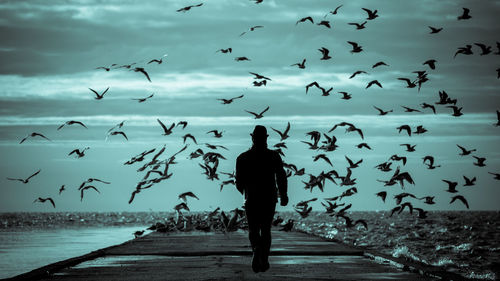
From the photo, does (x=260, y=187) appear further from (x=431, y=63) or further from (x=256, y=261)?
(x=431, y=63)

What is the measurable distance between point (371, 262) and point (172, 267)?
4331 mm

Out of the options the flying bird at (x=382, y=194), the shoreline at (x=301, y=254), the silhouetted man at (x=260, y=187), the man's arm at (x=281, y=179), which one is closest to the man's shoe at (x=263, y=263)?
the silhouetted man at (x=260, y=187)

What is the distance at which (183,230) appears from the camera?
3406cm

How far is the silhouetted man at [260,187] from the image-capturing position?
11.0m

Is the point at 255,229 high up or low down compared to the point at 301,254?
up

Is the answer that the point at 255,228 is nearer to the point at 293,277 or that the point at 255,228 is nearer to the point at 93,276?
the point at 293,277

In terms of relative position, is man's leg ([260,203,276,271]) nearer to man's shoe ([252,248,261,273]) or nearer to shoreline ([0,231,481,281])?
man's shoe ([252,248,261,273])

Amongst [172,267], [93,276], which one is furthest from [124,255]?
[93,276]

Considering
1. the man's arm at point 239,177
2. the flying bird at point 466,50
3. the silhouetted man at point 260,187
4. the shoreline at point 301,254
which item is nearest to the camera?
the silhouetted man at point 260,187

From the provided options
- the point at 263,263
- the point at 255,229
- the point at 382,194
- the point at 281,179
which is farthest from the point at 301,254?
the point at 281,179

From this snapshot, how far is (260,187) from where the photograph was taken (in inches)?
432

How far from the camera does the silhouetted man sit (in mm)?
10969

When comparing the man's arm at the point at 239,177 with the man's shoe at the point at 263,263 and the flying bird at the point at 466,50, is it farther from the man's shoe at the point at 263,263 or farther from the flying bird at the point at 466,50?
the flying bird at the point at 466,50

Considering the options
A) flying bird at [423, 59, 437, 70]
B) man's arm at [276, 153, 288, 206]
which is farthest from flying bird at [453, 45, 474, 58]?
man's arm at [276, 153, 288, 206]
